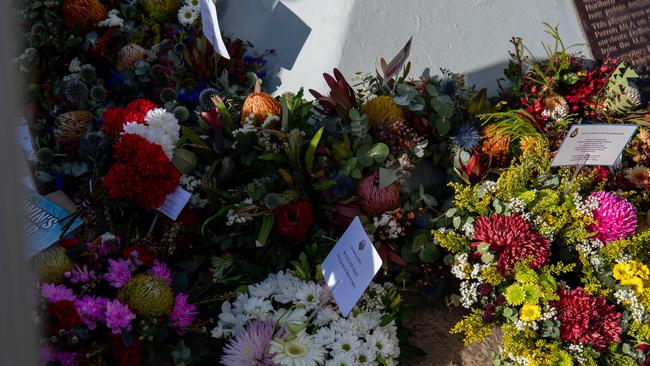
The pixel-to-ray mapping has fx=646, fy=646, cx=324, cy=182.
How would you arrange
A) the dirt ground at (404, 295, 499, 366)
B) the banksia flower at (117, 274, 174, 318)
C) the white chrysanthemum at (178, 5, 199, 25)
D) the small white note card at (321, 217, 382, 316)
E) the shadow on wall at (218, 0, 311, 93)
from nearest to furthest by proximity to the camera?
the small white note card at (321, 217, 382, 316), the banksia flower at (117, 274, 174, 318), the dirt ground at (404, 295, 499, 366), the shadow on wall at (218, 0, 311, 93), the white chrysanthemum at (178, 5, 199, 25)

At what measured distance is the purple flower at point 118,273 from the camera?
1.91 metres

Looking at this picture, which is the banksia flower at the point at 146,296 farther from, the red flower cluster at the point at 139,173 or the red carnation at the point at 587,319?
the red carnation at the point at 587,319

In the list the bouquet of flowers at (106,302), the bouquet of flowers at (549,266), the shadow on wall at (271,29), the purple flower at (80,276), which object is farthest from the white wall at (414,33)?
the purple flower at (80,276)

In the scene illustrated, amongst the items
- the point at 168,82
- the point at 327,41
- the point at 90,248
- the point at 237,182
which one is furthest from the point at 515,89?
the point at 90,248

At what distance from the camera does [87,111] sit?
2.56 meters

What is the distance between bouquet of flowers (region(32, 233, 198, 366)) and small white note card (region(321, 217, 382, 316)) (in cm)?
44

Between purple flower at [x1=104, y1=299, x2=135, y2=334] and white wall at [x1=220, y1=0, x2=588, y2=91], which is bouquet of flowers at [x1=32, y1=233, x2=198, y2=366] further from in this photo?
white wall at [x1=220, y1=0, x2=588, y2=91]

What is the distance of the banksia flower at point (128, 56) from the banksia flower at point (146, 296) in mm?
1200

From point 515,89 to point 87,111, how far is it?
1700 millimetres

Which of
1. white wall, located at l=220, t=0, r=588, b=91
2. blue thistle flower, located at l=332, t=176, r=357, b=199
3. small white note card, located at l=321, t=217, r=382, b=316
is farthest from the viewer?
white wall, located at l=220, t=0, r=588, b=91

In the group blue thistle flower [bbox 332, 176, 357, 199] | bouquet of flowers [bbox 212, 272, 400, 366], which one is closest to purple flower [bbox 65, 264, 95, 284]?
bouquet of flowers [bbox 212, 272, 400, 366]

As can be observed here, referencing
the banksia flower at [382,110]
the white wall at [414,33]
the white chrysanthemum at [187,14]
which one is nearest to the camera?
the banksia flower at [382,110]

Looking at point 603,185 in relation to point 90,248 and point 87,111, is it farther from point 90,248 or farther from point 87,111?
point 87,111

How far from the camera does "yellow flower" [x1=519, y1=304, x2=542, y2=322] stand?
6.52ft
